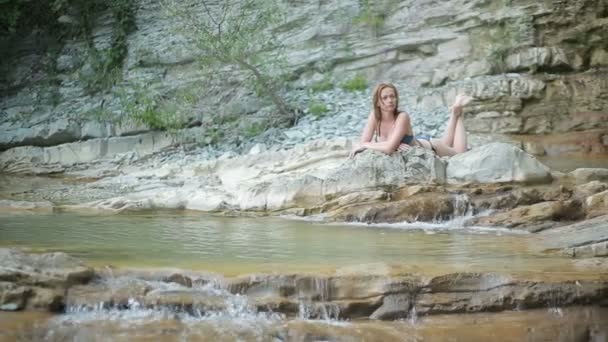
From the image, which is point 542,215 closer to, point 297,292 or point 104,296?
point 297,292

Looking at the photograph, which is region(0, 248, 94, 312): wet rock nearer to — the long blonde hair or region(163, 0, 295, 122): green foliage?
the long blonde hair

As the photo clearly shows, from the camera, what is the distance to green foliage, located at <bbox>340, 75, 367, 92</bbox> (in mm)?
13961

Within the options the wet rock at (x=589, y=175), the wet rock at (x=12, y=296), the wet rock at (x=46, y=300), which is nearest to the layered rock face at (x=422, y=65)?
the wet rock at (x=589, y=175)

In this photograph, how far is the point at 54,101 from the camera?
50.3ft

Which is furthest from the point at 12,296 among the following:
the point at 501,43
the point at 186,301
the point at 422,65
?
the point at 501,43

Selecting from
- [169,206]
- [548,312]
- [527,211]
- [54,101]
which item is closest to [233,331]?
[548,312]

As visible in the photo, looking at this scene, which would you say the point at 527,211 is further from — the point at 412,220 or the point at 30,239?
the point at 30,239

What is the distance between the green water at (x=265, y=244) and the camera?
14.5 feet

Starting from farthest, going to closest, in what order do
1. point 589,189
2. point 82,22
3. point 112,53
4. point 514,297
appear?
1. point 82,22
2. point 112,53
3. point 589,189
4. point 514,297

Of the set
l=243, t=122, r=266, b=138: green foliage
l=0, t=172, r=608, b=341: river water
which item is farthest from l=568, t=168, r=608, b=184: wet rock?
l=243, t=122, r=266, b=138: green foliage

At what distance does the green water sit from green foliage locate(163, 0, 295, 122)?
5.57m

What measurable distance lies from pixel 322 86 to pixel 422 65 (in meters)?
1.83

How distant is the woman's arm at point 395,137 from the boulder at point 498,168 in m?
0.60

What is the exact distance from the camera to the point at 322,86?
14.2 meters
